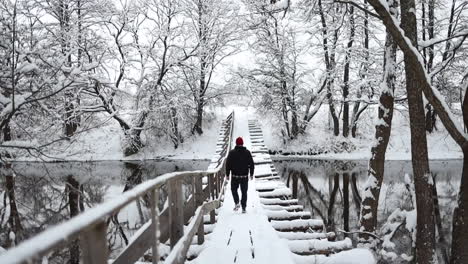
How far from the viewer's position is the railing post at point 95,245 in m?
1.70

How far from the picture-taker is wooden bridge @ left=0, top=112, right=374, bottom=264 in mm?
1575

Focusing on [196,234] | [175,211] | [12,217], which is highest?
[175,211]

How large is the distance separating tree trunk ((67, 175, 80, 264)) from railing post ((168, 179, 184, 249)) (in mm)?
1051

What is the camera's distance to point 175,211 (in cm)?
422

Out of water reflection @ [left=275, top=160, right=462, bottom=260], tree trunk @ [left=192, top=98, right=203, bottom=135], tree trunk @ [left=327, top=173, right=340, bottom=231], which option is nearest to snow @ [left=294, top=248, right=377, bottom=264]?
water reflection @ [left=275, top=160, right=462, bottom=260]

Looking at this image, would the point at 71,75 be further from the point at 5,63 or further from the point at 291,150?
the point at 291,150

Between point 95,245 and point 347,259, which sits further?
point 347,259

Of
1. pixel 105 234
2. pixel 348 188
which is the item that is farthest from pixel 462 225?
pixel 348 188

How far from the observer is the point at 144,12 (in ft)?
80.3

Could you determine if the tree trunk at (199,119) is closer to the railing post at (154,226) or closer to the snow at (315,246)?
the snow at (315,246)

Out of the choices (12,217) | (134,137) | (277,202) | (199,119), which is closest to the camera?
(12,217)

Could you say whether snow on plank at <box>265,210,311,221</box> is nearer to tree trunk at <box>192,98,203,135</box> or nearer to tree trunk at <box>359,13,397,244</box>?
tree trunk at <box>359,13,397,244</box>

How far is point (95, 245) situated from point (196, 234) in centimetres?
505

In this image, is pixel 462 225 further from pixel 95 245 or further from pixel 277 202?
pixel 95 245
